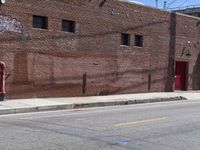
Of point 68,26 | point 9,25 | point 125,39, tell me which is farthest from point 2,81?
point 125,39

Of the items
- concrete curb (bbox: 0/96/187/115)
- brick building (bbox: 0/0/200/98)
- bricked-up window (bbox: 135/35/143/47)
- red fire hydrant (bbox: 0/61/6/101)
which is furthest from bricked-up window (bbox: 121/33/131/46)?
red fire hydrant (bbox: 0/61/6/101)

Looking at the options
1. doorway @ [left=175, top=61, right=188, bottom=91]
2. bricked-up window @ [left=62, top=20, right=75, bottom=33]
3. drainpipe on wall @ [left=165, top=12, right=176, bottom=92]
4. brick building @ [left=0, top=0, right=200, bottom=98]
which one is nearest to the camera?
brick building @ [left=0, top=0, right=200, bottom=98]

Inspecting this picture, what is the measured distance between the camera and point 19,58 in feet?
72.8

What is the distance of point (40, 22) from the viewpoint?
23359 millimetres

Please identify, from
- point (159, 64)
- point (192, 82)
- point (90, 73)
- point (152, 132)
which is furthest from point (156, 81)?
→ point (152, 132)

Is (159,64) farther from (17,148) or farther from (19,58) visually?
(17,148)

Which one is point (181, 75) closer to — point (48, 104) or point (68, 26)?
point (68, 26)

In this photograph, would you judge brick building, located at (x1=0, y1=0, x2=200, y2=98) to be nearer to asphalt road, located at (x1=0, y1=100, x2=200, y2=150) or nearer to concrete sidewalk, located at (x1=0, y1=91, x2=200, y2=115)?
concrete sidewalk, located at (x1=0, y1=91, x2=200, y2=115)

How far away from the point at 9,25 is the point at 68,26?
4011mm

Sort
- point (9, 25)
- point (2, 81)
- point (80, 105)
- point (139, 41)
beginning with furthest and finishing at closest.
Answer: point (139, 41) → point (9, 25) → point (80, 105) → point (2, 81)

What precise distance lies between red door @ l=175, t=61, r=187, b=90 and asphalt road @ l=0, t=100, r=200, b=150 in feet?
57.8

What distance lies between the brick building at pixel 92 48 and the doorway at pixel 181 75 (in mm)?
70

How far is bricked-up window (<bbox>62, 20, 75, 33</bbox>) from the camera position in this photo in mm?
24648

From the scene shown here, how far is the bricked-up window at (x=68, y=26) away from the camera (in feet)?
80.9
